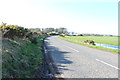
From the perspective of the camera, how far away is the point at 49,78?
16.4 ft

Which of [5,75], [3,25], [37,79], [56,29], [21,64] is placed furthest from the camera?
[56,29]


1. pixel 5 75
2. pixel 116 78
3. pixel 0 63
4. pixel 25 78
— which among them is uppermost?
pixel 0 63

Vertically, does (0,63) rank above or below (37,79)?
above

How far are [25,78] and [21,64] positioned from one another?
1222 mm

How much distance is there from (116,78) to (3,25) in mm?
9178

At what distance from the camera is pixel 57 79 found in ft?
16.0

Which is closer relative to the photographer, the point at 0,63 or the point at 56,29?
the point at 0,63

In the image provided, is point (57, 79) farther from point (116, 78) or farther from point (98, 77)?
point (116, 78)

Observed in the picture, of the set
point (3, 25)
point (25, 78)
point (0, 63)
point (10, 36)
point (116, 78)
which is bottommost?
point (116, 78)

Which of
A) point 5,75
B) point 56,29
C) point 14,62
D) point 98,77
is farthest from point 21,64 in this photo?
point 56,29

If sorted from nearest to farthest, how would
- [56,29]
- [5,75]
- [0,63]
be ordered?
[5,75], [0,63], [56,29]

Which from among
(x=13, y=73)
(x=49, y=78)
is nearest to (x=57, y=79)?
(x=49, y=78)

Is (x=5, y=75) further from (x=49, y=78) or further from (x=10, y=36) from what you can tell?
(x=10, y=36)

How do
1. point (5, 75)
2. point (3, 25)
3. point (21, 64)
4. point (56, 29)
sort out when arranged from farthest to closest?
point (56, 29), point (3, 25), point (21, 64), point (5, 75)
